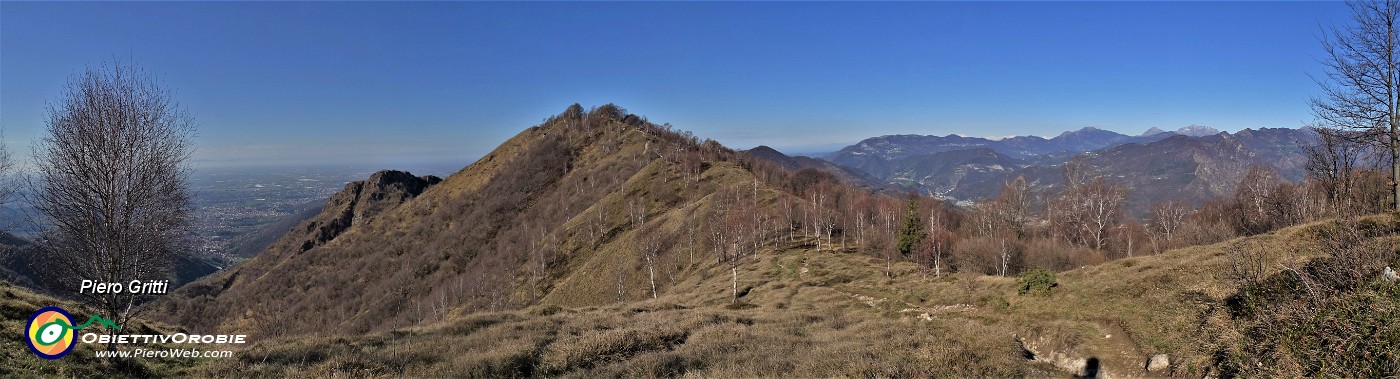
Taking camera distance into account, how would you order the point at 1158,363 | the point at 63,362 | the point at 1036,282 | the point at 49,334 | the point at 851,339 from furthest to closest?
the point at 1036,282 → the point at 851,339 → the point at 1158,363 → the point at 49,334 → the point at 63,362

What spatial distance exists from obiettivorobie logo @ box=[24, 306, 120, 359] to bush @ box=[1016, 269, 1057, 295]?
120ft

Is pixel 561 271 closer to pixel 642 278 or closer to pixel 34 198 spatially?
pixel 642 278

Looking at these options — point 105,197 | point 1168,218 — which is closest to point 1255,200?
point 1168,218

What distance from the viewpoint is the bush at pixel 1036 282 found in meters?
25.8

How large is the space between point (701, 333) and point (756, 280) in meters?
33.5

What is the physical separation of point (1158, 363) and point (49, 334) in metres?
31.9

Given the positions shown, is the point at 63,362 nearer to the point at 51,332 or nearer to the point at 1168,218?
the point at 51,332

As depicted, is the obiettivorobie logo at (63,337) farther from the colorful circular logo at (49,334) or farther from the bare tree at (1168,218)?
the bare tree at (1168,218)

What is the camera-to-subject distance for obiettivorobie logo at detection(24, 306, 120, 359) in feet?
42.4

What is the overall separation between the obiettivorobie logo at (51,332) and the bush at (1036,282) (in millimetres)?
36629

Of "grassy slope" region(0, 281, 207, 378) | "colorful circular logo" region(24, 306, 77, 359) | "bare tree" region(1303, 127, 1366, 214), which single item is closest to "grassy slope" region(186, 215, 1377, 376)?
"grassy slope" region(0, 281, 207, 378)

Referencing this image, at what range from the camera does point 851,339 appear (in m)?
19.5

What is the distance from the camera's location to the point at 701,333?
67.2 ft

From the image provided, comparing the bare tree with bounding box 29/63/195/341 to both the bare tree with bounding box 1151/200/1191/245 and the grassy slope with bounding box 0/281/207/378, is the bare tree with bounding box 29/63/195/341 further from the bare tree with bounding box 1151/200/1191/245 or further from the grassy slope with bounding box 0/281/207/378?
the bare tree with bounding box 1151/200/1191/245
